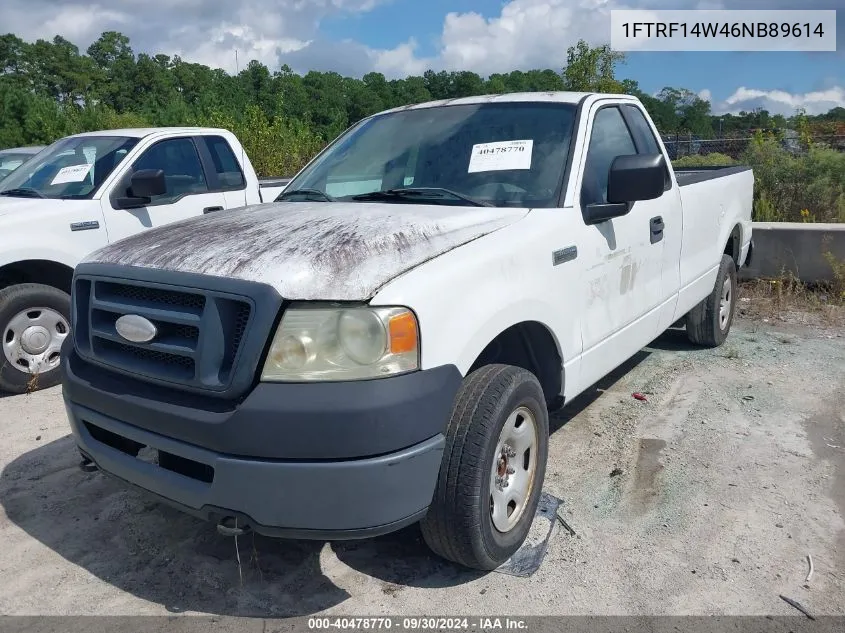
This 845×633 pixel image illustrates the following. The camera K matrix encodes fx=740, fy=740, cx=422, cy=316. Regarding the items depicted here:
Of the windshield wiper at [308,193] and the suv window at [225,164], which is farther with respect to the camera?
the suv window at [225,164]

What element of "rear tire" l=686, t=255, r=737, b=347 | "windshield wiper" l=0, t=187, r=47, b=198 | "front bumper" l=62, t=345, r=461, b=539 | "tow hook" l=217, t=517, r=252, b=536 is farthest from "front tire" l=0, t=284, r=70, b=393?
"rear tire" l=686, t=255, r=737, b=347

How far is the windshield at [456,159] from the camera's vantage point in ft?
11.6

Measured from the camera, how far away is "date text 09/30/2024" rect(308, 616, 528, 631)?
9.00 ft

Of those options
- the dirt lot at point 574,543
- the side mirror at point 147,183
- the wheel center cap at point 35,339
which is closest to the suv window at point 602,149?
the dirt lot at point 574,543

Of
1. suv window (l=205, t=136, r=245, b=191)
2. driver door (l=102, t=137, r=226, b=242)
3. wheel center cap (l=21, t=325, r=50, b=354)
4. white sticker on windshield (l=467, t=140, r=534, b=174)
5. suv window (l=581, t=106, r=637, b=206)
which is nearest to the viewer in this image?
white sticker on windshield (l=467, t=140, r=534, b=174)

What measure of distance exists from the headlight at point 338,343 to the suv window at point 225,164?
469cm

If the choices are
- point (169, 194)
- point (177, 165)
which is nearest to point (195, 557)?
point (169, 194)

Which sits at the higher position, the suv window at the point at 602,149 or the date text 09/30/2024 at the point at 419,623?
the suv window at the point at 602,149

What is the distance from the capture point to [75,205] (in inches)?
225

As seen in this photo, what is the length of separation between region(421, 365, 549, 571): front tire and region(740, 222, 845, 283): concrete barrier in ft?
19.8

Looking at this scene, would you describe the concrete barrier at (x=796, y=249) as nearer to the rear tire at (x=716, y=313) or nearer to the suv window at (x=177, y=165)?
the rear tire at (x=716, y=313)

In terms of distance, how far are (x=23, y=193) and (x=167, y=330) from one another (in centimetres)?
421

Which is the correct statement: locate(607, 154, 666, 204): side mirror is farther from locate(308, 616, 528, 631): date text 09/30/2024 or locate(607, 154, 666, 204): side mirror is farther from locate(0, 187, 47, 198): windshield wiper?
locate(0, 187, 47, 198): windshield wiper

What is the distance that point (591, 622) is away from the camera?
2.77 metres
